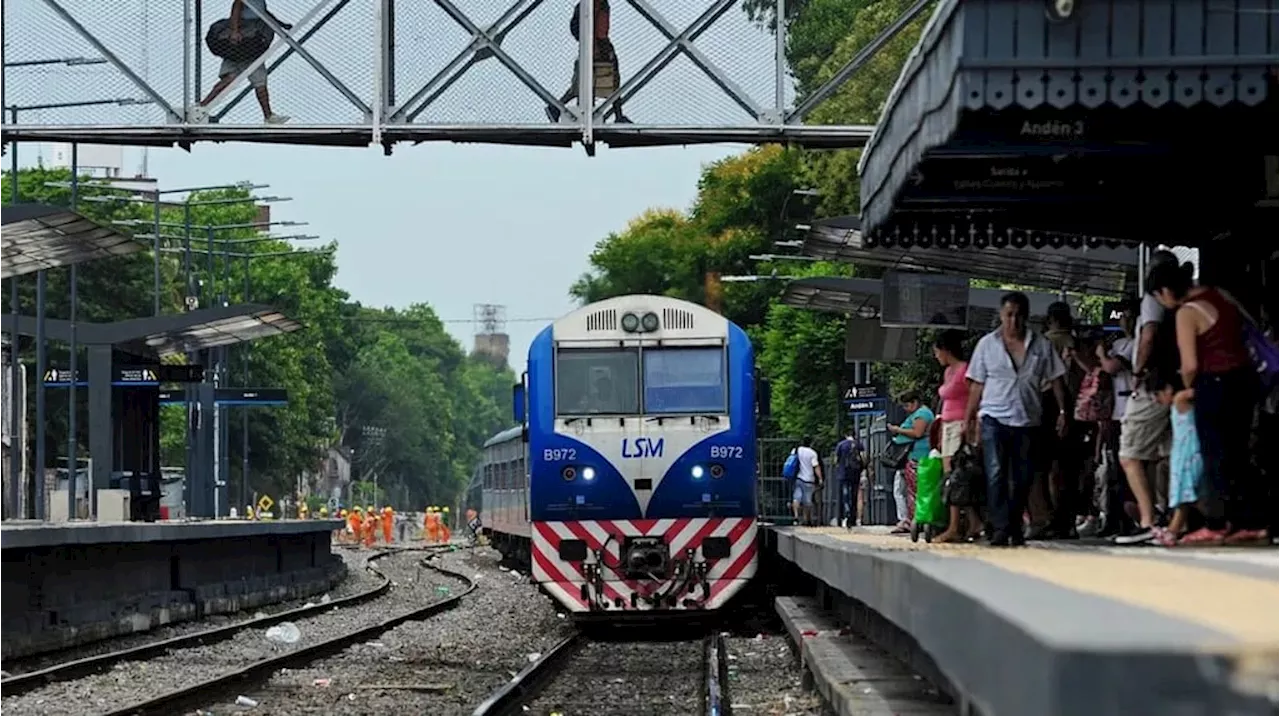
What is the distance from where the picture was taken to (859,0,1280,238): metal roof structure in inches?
424

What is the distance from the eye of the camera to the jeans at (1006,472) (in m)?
13.1

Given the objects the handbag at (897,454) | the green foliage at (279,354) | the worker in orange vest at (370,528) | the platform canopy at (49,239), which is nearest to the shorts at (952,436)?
the handbag at (897,454)

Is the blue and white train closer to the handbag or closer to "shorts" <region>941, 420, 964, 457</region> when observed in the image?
the handbag

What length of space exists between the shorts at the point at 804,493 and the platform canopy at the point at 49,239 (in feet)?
30.7

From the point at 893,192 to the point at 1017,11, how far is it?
345 centimetres

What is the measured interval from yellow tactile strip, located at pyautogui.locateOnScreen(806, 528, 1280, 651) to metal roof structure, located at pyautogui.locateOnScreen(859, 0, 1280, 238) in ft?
7.65

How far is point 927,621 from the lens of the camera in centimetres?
698

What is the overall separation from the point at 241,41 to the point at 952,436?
9.29 m

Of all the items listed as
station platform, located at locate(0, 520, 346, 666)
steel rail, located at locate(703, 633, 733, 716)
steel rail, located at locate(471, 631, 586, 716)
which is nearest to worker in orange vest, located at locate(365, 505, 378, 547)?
station platform, located at locate(0, 520, 346, 666)

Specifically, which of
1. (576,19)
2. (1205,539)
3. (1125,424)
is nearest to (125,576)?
(576,19)

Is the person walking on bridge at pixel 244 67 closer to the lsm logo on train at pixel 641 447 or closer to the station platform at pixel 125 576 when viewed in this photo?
the station platform at pixel 125 576

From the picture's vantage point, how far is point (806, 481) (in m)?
31.9

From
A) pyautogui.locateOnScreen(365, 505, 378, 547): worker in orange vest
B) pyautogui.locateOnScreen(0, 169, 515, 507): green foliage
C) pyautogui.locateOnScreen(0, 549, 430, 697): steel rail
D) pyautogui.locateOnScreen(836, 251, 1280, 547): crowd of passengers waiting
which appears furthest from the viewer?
pyautogui.locateOnScreen(365, 505, 378, 547): worker in orange vest

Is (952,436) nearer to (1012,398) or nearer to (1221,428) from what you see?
(1012,398)
